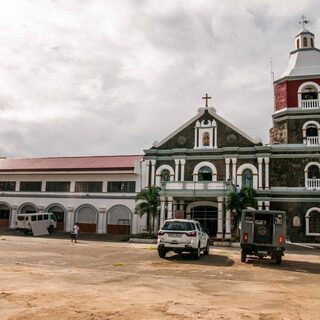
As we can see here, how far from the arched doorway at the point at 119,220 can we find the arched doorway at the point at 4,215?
12.4 metres

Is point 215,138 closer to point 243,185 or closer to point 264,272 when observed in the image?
point 243,185

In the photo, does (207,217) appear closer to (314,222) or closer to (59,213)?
(314,222)

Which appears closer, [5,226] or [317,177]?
[317,177]

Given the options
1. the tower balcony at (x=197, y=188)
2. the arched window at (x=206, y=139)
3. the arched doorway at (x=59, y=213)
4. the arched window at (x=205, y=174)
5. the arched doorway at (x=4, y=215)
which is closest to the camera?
the tower balcony at (x=197, y=188)

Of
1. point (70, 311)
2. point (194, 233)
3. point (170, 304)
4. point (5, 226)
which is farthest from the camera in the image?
point (5, 226)

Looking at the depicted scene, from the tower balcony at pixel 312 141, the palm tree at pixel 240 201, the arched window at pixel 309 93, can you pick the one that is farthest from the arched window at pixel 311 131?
the palm tree at pixel 240 201

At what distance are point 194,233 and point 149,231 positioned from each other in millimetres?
17383

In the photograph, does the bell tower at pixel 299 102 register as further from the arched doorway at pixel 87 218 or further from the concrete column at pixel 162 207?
the arched doorway at pixel 87 218

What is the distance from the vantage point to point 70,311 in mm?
6621

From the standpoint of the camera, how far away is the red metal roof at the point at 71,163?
38.3m

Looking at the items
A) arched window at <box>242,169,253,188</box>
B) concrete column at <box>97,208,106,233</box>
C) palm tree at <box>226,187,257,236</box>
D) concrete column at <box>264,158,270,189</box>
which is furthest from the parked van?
concrete column at <box>97,208,106,233</box>

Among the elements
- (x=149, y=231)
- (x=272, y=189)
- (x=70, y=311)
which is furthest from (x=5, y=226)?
(x=70, y=311)

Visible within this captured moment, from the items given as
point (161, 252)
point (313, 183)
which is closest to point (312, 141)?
point (313, 183)

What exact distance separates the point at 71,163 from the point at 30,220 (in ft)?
27.9
